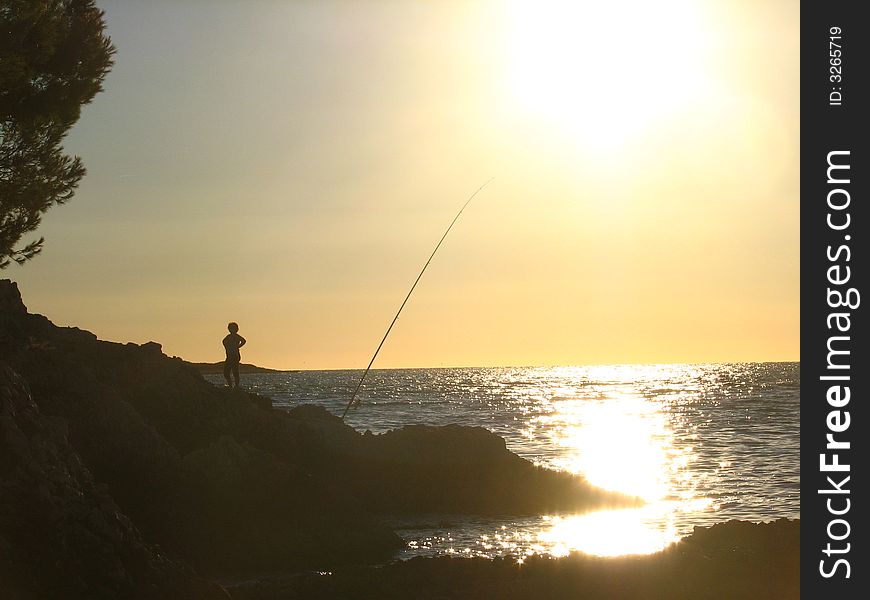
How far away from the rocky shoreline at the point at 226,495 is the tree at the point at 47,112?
68.1 inches

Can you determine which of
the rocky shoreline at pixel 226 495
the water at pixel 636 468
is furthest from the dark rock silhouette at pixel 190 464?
the water at pixel 636 468

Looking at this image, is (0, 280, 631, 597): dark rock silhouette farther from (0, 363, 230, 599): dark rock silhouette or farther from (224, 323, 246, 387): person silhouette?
(224, 323, 246, 387): person silhouette

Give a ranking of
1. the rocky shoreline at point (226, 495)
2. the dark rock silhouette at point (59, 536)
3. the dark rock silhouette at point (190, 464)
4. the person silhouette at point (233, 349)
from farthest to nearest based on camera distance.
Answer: the person silhouette at point (233, 349), the dark rock silhouette at point (190, 464), the rocky shoreline at point (226, 495), the dark rock silhouette at point (59, 536)

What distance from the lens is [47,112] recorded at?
14945 mm

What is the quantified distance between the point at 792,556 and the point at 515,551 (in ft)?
12.4

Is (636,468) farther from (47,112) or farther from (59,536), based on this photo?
(59,536)

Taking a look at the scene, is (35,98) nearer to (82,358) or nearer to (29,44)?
(29,44)

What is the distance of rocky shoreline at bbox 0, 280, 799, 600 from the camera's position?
8.75 meters

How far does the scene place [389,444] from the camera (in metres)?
17.4

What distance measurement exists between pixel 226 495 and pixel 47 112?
251 inches

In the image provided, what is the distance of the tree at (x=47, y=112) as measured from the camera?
14.7 m

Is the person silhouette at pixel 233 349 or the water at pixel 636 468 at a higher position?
the person silhouette at pixel 233 349

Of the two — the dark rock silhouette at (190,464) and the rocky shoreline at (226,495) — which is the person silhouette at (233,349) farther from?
the dark rock silhouette at (190,464)
